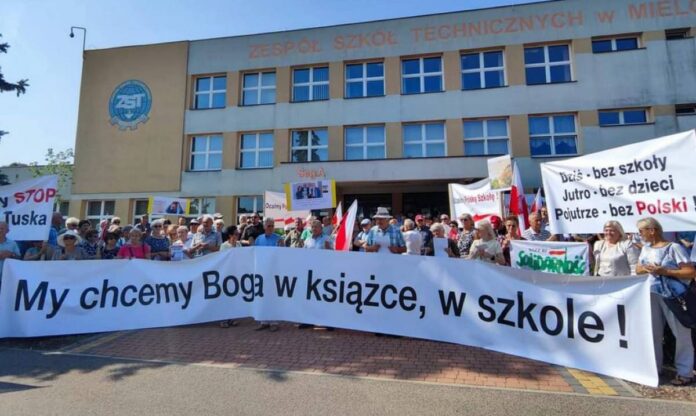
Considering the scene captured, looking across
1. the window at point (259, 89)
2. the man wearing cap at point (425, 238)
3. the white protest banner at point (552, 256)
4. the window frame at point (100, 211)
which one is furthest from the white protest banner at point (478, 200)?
the window frame at point (100, 211)

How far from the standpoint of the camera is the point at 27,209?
636 centimetres

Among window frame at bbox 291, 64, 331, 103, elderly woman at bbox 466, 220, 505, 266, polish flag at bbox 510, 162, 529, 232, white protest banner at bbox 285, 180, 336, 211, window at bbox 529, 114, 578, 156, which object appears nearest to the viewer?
elderly woman at bbox 466, 220, 505, 266

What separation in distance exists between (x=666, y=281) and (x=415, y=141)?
1383 cm

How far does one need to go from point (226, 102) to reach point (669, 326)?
1915cm

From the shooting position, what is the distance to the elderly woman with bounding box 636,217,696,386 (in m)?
4.09

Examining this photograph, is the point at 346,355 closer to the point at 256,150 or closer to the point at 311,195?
the point at 311,195

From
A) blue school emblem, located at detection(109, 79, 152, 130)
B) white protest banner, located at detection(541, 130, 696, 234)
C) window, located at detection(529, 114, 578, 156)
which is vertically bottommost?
white protest banner, located at detection(541, 130, 696, 234)

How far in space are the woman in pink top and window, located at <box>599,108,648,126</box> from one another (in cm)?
1717

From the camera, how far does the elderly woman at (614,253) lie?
4797 mm

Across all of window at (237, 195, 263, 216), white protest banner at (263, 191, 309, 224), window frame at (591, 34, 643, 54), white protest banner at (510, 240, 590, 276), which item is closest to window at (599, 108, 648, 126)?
window frame at (591, 34, 643, 54)

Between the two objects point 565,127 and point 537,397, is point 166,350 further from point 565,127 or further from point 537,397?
point 565,127

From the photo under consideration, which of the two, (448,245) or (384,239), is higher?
(384,239)

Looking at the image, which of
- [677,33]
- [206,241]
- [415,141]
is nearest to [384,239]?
[206,241]

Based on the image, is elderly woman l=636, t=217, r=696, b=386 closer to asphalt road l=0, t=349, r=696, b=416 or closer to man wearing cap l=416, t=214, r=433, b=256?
asphalt road l=0, t=349, r=696, b=416
